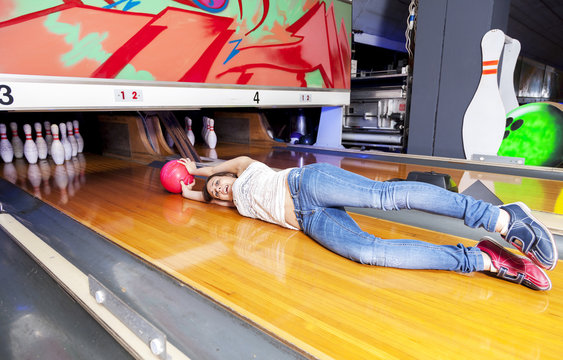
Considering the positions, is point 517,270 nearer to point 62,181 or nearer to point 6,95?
point 6,95

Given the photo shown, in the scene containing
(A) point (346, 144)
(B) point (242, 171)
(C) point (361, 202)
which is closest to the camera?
(C) point (361, 202)

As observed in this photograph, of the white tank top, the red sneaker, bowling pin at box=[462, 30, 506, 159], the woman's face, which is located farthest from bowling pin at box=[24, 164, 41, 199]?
bowling pin at box=[462, 30, 506, 159]

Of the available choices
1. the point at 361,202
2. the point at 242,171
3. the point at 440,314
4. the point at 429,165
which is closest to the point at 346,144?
A: the point at 429,165

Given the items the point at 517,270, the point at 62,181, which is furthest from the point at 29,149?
the point at 517,270

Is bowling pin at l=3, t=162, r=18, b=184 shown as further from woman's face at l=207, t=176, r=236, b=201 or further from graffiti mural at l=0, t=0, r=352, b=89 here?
woman's face at l=207, t=176, r=236, b=201

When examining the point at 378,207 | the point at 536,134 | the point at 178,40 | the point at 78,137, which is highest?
the point at 178,40

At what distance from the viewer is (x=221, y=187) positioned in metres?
1.79

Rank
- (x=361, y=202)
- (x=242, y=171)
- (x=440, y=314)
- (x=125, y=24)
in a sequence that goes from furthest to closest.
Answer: (x=125, y=24)
(x=242, y=171)
(x=361, y=202)
(x=440, y=314)

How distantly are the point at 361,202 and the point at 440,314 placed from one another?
46 cm

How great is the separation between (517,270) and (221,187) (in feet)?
4.26

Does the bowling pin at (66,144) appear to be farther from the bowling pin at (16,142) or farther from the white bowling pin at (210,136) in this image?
the white bowling pin at (210,136)

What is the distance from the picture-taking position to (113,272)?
3.83ft

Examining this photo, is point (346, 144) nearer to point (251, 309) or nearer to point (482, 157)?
point (482, 157)

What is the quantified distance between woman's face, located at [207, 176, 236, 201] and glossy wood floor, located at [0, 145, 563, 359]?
0.32ft
